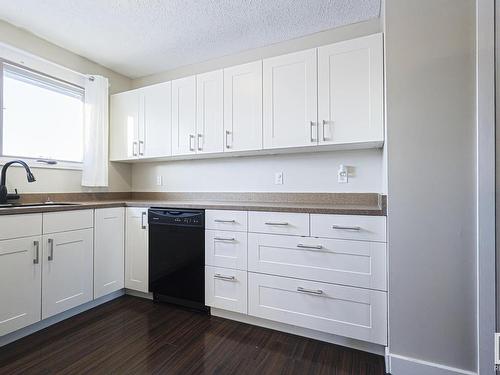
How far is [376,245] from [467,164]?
64cm

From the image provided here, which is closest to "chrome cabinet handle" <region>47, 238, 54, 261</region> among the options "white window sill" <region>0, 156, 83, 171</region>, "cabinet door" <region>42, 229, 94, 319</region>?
"cabinet door" <region>42, 229, 94, 319</region>

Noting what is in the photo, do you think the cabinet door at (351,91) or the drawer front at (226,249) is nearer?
the cabinet door at (351,91)

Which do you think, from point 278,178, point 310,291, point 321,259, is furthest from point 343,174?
point 310,291

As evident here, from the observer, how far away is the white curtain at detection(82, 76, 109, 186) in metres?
2.70

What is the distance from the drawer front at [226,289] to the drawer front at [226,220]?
33 cm

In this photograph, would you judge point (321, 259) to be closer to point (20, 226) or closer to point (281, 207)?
point (281, 207)

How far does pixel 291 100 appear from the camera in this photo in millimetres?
2100

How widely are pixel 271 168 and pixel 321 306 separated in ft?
4.15

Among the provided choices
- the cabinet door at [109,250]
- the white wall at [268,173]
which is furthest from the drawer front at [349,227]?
the cabinet door at [109,250]

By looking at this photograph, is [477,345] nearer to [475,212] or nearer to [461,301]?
[461,301]

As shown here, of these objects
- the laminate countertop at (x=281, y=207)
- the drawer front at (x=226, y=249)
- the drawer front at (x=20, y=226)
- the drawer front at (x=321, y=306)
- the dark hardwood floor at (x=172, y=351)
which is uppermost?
the laminate countertop at (x=281, y=207)

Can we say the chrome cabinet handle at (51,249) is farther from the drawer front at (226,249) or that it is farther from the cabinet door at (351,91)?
the cabinet door at (351,91)

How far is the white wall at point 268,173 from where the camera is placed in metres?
2.20

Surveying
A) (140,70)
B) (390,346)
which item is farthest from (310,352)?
(140,70)
